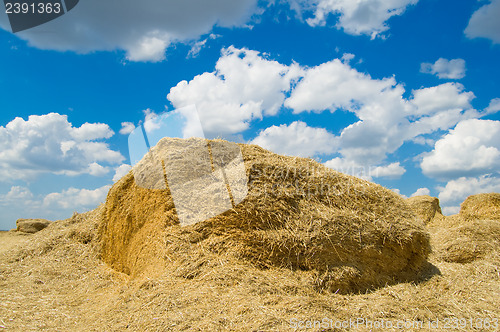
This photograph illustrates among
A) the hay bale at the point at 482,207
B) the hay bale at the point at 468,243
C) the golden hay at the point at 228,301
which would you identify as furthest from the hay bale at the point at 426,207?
the golden hay at the point at 228,301

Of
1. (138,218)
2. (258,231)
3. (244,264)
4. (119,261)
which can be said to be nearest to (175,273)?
(244,264)

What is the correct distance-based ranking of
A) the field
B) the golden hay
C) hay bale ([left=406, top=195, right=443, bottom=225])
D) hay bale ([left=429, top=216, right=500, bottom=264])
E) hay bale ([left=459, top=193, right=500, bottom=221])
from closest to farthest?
the golden hay < the field < hay bale ([left=429, top=216, right=500, bottom=264]) < hay bale ([left=459, top=193, right=500, bottom=221]) < hay bale ([left=406, top=195, right=443, bottom=225])

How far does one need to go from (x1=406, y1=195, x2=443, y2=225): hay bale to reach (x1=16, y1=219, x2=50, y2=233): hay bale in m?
16.3

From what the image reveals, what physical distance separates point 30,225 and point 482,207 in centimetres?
1879

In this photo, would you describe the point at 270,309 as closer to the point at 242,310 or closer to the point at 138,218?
the point at 242,310

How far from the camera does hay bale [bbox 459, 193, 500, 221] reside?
13.3 metres

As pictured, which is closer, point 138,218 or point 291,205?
point 291,205

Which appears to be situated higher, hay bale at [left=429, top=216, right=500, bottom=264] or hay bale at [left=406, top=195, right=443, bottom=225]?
hay bale at [left=406, top=195, right=443, bottom=225]

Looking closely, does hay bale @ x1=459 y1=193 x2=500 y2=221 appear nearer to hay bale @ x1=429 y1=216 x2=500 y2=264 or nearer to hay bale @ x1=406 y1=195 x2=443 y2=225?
hay bale @ x1=406 y1=195 x2=443 y2=225

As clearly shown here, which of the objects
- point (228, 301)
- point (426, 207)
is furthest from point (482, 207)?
point (228, 301)

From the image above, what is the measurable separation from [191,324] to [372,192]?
4.07 metres

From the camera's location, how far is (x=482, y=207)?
1384 cm

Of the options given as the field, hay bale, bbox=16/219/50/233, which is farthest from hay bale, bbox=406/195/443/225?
hay bale, bbox=16/219/50/233

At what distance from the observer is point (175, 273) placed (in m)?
4.83
